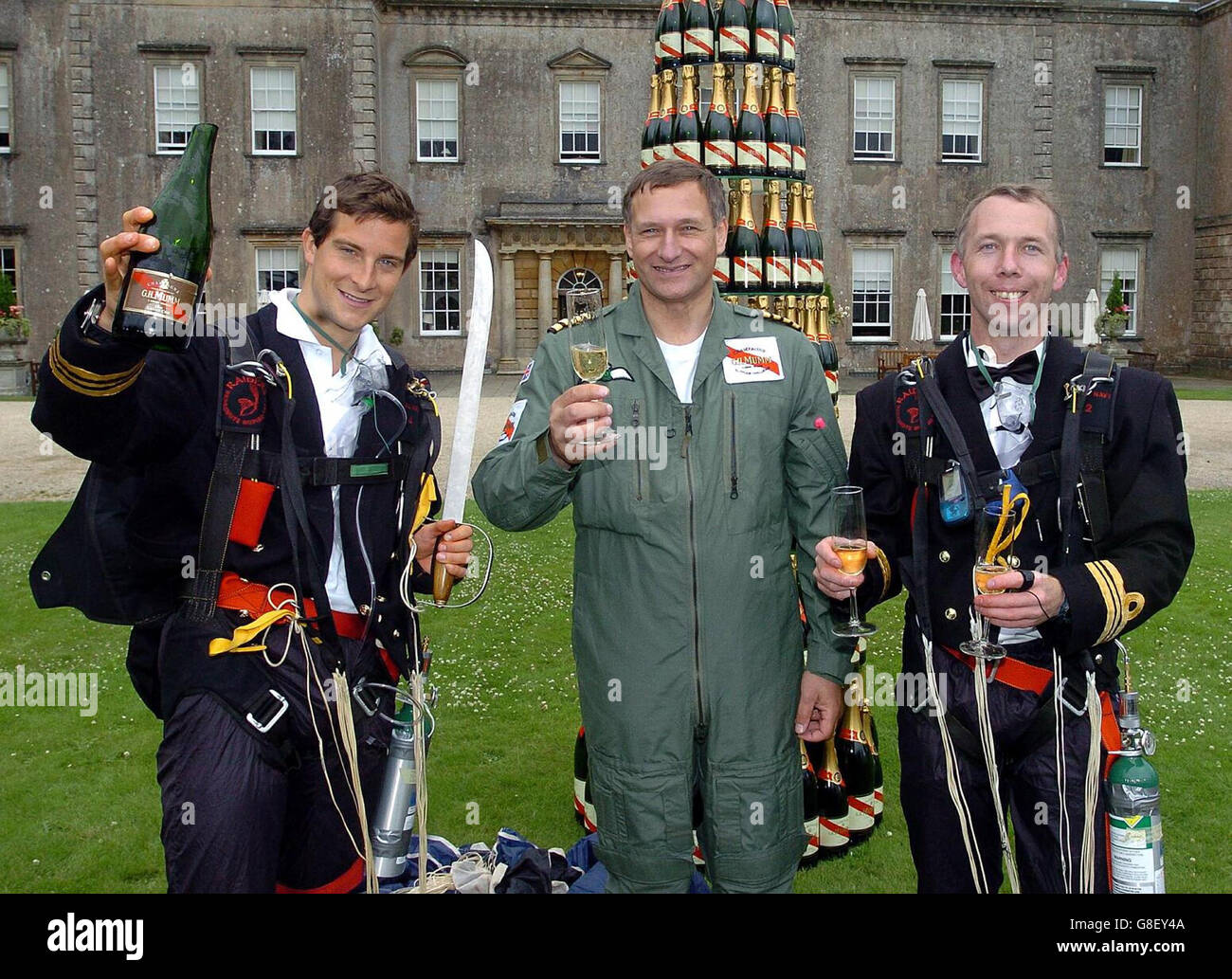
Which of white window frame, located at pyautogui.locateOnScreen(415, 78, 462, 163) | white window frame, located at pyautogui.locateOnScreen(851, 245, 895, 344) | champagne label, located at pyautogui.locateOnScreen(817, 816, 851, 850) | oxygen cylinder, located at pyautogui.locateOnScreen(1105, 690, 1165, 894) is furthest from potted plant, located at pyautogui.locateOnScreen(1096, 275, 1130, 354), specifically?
oxygen cylinder, located at pyautogui.locateOnScreen(1105, 690, 1165, 894)

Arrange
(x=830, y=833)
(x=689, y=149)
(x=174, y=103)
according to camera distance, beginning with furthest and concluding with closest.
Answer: (x=174, y=103)
(x=689, y=149)
(x=830, y=833)

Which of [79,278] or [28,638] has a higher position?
[79,278]

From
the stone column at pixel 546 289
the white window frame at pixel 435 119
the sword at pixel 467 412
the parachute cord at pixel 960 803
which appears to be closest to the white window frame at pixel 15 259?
the white window frame at pixel 435 119

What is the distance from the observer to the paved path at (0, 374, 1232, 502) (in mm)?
13406

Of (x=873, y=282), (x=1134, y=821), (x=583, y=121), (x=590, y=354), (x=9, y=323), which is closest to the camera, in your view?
(x=1134, y=821)

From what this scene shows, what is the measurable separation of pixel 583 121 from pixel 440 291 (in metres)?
5.81

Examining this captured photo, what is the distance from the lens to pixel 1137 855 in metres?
2.80

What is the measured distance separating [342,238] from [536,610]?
5.87m

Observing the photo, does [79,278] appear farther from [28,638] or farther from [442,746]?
[442,746]

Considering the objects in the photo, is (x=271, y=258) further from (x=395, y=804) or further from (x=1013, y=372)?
(x=1013, y=372)

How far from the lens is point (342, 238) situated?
3.09 metres

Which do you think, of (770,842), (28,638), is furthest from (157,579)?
(28,638)

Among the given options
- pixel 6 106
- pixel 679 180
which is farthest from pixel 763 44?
pixel 6 106
